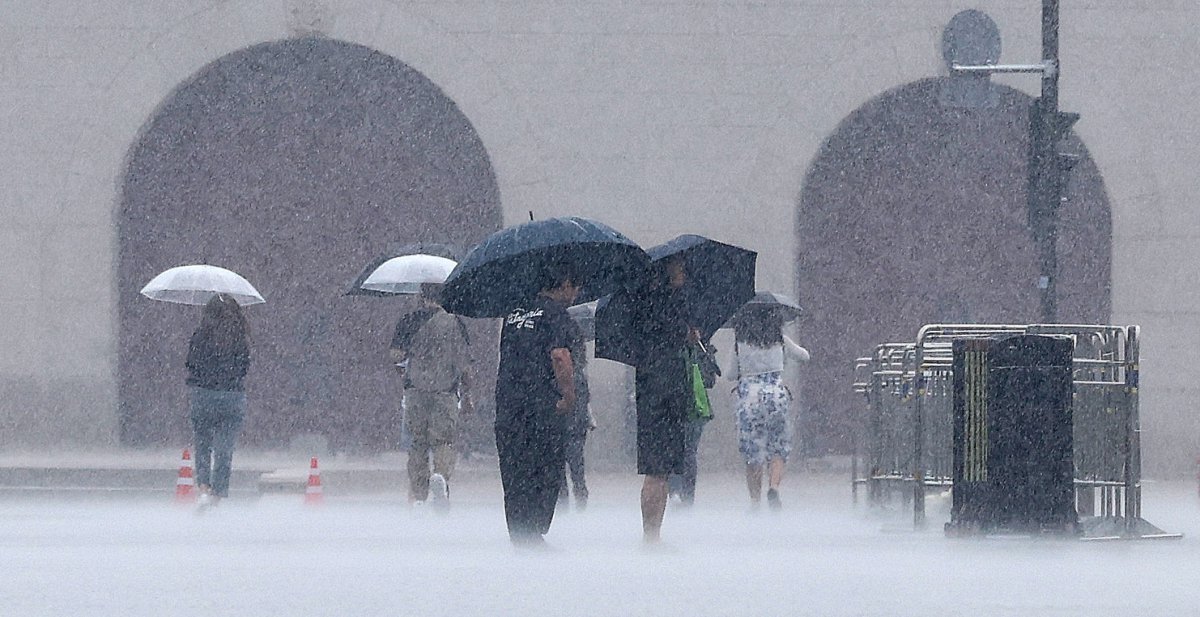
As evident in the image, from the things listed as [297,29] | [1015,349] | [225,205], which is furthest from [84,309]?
[1015,349]

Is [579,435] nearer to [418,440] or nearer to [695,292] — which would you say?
[418,440]

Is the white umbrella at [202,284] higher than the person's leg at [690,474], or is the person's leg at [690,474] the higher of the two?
the white umbrella at [202,284]

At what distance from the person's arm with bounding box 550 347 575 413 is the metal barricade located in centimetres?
317

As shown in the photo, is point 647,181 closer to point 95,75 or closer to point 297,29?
point 297,29

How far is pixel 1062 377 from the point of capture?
1316 centimetres

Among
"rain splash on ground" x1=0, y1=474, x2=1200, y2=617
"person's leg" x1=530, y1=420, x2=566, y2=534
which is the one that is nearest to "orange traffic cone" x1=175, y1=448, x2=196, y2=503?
"rain splash on ground" x1=0, y1=474, x2=1200, y2=617

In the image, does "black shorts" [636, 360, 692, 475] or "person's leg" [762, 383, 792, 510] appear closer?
"black shorts" [636, 360, 692, 475]

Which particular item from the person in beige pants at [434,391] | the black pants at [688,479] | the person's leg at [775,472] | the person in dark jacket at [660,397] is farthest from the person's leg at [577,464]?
the person in dark jacket at [660,397]

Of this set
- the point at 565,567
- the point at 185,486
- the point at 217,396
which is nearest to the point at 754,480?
the point at 217,396

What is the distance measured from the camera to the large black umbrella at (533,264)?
12352mm

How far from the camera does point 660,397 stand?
12.1m

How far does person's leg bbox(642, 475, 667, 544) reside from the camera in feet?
39.9

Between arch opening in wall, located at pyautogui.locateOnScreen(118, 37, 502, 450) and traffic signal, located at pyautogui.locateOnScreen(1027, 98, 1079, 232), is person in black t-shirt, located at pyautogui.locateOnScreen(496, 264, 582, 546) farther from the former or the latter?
arch opening in wall, located at pyautogui.locateOnScreen(118, 37, 502, 450)

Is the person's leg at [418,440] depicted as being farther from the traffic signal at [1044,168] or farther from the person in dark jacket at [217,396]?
the traffic signal at [1044,168]
